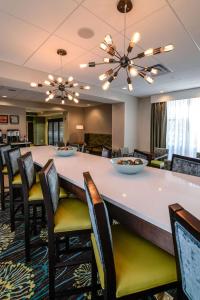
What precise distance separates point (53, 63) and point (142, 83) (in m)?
2.66

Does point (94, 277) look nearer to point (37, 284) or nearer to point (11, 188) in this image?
point (37, 284)

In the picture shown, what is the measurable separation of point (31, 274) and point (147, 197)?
138 centimetres

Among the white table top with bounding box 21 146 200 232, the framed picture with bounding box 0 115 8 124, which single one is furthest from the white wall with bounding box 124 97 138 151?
the framed picture with bounding box 0 115 8 124

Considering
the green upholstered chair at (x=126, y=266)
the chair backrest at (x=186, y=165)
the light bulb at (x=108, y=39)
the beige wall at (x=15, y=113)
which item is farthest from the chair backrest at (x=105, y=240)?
the beige wall at (x=15, y=113)

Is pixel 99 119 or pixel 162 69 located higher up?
pixel 162 69

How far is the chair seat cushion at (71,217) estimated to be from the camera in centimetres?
130

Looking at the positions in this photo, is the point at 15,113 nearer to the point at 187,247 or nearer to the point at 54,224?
the point at 54,224

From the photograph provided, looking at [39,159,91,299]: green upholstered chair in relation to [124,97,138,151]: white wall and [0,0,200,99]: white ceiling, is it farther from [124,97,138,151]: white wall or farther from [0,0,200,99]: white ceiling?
[124,97,138,151]: white wall

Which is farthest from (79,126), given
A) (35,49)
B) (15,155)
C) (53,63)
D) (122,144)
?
(15,155)

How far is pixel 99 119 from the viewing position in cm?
923

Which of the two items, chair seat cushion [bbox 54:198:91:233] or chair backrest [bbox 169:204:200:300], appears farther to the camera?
chair seat cushion [bbox 54:198:91:233]

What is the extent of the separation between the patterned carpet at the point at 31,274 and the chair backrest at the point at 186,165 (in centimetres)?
115

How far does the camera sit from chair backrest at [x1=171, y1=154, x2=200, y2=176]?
186 cm

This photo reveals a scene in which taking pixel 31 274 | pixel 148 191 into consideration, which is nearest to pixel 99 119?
pixel 31 274
